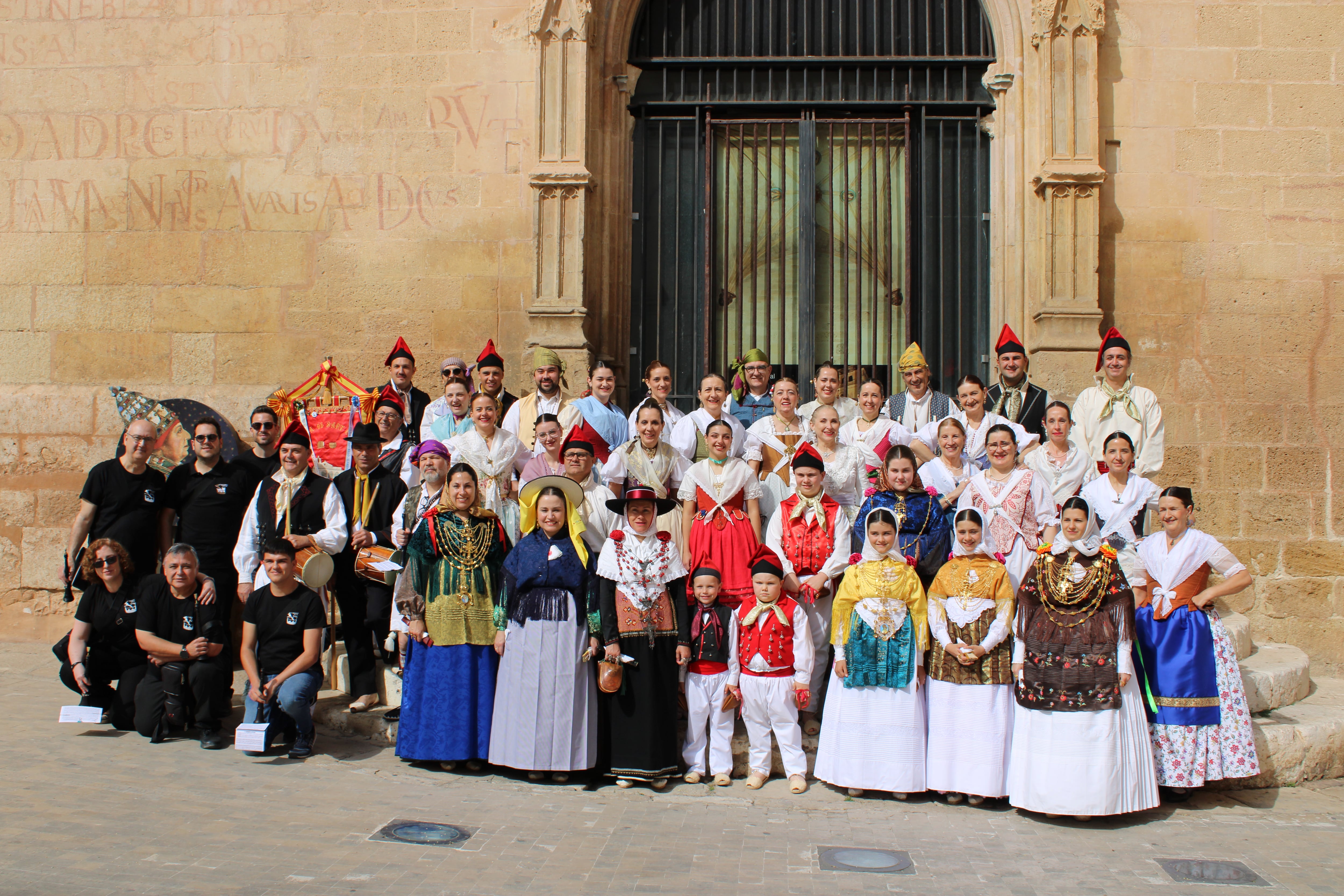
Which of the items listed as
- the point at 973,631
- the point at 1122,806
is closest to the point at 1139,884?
the point at 1122,806

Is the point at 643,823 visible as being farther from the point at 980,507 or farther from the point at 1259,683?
the point at 1259,683

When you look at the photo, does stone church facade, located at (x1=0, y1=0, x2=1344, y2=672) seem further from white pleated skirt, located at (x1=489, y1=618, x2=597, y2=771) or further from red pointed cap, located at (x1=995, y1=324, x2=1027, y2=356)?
white pleated skirt, located at (x1=489, y1=618, x2=597, y2=771)

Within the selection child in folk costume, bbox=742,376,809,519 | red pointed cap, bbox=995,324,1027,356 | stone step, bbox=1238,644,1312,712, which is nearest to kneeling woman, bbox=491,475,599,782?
child in folk costume, bbox=742,376,809,519

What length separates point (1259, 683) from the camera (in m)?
6.13

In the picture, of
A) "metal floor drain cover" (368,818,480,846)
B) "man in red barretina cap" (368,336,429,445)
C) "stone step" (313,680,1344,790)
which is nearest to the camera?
"metal floor drain cover" (368,818,480,846)

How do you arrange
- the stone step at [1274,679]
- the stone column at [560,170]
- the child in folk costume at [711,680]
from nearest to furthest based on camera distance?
the child in folk costume at [711,680], the stone step at [1274,679], the stone column at [560,170]

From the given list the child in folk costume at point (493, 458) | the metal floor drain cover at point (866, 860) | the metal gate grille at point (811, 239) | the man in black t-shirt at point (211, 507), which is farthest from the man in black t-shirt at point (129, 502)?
the metal floor drain cover at point (866, 860)

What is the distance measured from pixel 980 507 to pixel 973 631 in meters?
0.82

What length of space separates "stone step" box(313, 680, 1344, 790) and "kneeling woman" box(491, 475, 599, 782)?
90cm

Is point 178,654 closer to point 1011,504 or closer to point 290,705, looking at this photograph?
point 290,705

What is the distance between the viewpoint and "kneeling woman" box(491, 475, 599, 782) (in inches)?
211

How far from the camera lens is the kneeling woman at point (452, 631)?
5512 mm

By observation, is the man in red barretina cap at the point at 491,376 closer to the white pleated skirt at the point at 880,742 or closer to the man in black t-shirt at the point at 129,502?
the man in black t-shirt at the point at 129,502

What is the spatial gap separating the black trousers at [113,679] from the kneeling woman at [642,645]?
272cm
